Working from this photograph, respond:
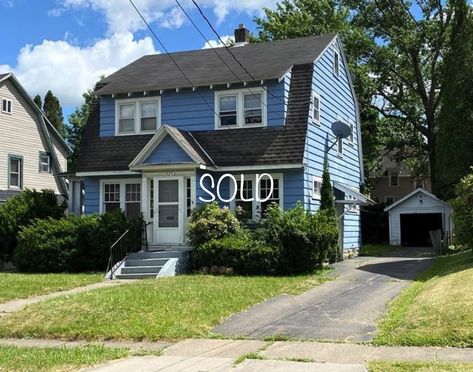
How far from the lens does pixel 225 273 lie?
55.6ft

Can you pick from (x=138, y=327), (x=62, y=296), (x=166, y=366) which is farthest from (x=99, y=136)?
(x=166, y=366)

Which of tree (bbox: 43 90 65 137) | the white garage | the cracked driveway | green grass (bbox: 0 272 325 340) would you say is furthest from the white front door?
tree (bbox: 43 90 65 137)

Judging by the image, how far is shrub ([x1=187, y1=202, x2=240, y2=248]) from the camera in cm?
1781

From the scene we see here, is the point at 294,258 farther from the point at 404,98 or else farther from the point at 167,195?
the point at 404,98

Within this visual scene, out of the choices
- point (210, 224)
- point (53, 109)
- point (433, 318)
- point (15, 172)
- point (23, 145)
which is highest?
point (53, 109)

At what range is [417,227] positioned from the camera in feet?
134

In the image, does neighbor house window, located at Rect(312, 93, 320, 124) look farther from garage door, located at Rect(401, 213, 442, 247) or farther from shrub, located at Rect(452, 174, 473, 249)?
garage door, located at Rect(401, 213, 442, 247)

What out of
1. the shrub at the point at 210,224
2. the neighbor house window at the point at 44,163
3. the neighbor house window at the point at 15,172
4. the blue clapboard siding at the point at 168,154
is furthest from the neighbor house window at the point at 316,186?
the neighbor house window at the point at 44,163

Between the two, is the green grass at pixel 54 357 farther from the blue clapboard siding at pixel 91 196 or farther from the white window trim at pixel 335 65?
the white window trim at pixel 335 65

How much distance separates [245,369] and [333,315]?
3.78m

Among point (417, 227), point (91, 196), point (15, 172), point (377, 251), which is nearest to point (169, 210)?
point (91, 196)

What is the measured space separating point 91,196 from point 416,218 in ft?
84.3

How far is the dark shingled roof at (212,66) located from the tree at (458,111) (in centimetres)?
1059

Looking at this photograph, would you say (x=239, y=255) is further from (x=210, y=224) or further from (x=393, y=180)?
(x=393, y=180)
